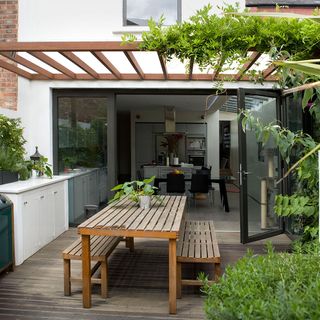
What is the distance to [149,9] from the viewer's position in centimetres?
670

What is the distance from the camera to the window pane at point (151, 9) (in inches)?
264

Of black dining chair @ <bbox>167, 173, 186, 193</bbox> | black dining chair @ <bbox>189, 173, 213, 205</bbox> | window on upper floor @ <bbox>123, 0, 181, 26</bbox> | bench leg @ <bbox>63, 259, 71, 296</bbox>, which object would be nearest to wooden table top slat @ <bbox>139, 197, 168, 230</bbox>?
bench leg @ <bbox>63, 259, 71, 296</bbox>

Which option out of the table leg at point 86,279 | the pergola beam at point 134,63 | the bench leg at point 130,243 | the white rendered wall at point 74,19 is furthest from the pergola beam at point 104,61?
the bench leg at point 130,243

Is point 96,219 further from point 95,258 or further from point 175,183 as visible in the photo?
point 175,183

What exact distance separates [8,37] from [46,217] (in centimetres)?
333

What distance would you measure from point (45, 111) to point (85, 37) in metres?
1.44

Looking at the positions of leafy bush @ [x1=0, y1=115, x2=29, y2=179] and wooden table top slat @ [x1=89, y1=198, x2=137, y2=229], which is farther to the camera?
leafy bush @ [x1=0, y1=115, x2=29, y2=179]

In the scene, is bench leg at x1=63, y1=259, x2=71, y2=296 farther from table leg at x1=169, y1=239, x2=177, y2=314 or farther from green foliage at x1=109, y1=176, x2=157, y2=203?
table leg at x1=169, y1=239, x2=177, y2=314

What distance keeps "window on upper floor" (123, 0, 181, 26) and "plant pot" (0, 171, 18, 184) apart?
3201 mm

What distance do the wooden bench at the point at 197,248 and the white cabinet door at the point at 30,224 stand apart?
1927mm

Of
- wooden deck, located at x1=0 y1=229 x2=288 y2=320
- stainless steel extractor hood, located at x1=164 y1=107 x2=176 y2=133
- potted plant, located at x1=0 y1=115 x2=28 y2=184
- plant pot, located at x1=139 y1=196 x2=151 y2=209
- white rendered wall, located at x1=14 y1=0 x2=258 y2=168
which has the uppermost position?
white rendered wall, located at x1=14 y1=0 x2=258 y2=168

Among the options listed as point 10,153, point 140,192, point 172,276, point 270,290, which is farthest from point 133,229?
point 10,153

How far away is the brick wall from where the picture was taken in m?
6.61

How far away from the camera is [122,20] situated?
668 cm
